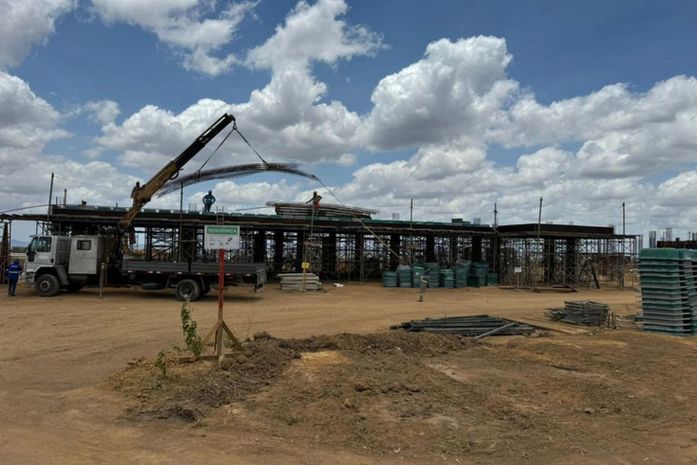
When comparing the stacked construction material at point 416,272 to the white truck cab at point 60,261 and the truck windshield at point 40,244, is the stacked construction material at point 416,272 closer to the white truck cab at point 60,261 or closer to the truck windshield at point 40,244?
the white truck cab at point 60,261

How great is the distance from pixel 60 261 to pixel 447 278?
2192 centimetres

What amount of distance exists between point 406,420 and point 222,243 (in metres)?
4.45

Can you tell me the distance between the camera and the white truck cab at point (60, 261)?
2239 centimetres

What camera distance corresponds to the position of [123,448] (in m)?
5.77

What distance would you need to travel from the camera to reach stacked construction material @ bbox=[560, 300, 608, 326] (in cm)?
1694

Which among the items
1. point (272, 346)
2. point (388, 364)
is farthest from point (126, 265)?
point (388, 364)

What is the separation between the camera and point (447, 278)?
34.8 metres

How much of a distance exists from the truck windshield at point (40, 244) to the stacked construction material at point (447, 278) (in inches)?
878

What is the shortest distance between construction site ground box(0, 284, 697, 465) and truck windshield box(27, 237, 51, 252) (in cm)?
961

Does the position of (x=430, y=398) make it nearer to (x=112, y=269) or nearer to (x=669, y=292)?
(x=669, y=292)

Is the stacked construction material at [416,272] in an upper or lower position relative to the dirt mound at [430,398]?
upper

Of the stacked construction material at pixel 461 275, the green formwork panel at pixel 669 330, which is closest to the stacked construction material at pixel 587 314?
the green formwork panel at pixel 669 330

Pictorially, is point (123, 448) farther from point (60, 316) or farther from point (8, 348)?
point (60, 316)

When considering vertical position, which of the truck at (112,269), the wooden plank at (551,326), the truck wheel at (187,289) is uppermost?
the truck at (112,269)
